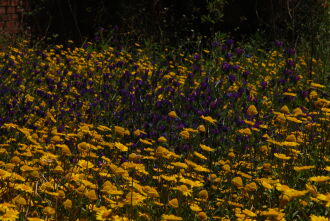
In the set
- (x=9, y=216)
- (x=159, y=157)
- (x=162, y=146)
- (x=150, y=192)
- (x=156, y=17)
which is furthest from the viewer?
(x=156, y=17)

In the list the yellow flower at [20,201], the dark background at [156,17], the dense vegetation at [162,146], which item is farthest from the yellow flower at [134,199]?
the dark background at [156,17]

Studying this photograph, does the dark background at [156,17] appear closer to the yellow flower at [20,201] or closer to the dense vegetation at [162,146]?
the dense vegetation at [162,146]

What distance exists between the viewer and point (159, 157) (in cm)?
312

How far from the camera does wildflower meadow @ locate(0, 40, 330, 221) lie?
2758 mm

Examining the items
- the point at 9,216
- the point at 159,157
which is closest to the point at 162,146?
the point at 159,157

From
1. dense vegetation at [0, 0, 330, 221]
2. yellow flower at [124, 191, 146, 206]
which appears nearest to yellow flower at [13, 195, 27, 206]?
dense vegetation at [0, 0, 330, 221]

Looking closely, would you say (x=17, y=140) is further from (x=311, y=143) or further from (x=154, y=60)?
(x=154, y=60)

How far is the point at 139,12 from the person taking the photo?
400 inches

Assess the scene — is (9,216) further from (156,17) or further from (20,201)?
(156,17)

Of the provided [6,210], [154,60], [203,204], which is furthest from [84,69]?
[6,210]

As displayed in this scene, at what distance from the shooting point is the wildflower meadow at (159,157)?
276cm

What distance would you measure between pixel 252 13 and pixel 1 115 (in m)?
7.09

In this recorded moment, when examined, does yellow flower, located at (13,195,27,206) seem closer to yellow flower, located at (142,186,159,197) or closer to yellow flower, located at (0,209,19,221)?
yellow flower, located at (0,209,19,221)

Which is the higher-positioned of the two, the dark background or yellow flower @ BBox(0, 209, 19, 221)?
yellow flower @ BBox(0, 209, 19, 221)
